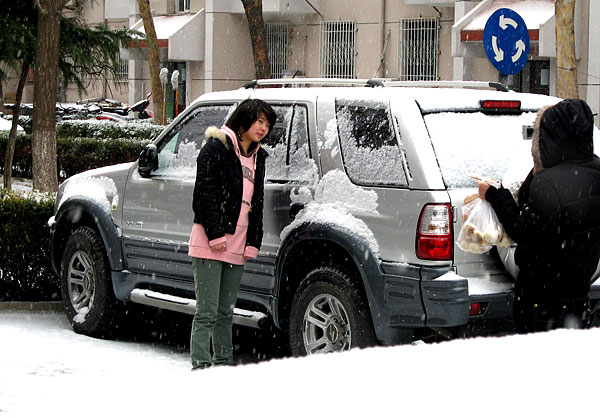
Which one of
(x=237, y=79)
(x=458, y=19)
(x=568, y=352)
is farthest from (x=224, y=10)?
(x=568, y=352)

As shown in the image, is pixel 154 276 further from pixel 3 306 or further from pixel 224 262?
pixel 3 306

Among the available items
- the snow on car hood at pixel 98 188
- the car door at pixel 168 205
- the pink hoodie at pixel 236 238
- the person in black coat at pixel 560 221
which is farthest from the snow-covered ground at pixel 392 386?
the snow on car hood at pixel 98 188

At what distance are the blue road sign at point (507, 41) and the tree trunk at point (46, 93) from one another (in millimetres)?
5019

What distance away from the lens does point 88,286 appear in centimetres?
889

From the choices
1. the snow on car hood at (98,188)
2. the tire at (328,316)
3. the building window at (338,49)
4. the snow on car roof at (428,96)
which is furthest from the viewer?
the building window at (338,49)

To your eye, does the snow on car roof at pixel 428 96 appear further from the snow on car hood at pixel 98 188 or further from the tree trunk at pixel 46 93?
the tree trunk at pixel 46 93

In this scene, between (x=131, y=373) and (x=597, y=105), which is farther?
(x=597, y=105)

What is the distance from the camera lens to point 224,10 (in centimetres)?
3712

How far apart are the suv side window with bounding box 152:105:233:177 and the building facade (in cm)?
1837

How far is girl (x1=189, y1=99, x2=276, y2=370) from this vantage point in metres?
6.79

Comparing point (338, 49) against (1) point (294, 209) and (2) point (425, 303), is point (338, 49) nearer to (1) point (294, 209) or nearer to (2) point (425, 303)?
(1) point (294, 209)

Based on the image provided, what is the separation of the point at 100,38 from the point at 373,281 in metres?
11.1

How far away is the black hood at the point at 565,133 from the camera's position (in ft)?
18.3

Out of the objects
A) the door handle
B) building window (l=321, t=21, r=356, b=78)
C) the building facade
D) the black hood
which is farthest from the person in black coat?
building window (l=321, t=21, r=356, b=78)
